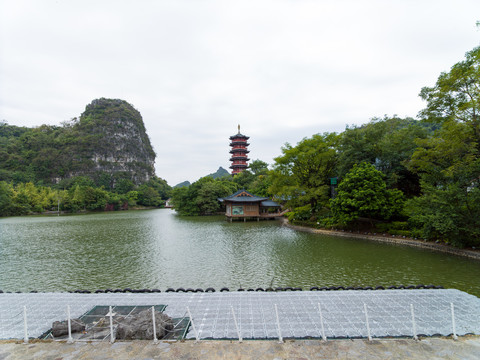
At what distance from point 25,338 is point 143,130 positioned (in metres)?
101

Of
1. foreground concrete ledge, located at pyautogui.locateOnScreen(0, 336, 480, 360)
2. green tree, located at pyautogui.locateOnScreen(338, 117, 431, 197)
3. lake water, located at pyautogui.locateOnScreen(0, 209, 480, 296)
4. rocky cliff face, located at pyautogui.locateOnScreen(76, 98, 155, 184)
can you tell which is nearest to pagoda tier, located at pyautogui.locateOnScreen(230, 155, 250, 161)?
green tree, located at pyautogui.locateOnScreen(338, 117, 431, 197)

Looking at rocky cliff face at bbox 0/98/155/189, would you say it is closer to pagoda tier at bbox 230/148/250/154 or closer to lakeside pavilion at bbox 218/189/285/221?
pagoda tier at bbox 230/148/250/154

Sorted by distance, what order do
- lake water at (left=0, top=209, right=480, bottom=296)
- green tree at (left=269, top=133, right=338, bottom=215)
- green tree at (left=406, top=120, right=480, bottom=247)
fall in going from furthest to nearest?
1. green tree at (left=269, top=133, right=338, bottom=215)
2. green tree at (left=406, top=120, right=480, bottom=247)
3. lake water at (left=0, top=209, right=480, bottom=296)

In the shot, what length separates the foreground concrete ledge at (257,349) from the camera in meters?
3.60

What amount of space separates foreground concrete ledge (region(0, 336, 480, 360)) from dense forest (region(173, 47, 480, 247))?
8919mm

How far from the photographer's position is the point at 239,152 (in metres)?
55.2

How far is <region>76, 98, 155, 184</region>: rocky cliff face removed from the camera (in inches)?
2931

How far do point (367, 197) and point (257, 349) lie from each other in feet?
45.7

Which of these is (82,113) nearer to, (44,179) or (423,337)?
(44,179)

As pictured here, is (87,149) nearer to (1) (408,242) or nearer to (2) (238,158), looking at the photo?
(2) (238,158)

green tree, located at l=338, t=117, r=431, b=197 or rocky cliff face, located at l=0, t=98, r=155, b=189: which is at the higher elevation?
rocky cliff face, located at l=0, t=98, r=155, b=189

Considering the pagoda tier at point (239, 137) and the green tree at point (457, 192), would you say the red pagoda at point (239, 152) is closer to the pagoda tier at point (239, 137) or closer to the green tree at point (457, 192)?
the pagoda tier at point (239, 137)

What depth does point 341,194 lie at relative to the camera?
16.2 meters

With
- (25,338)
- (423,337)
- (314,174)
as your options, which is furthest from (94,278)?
(314,174)
